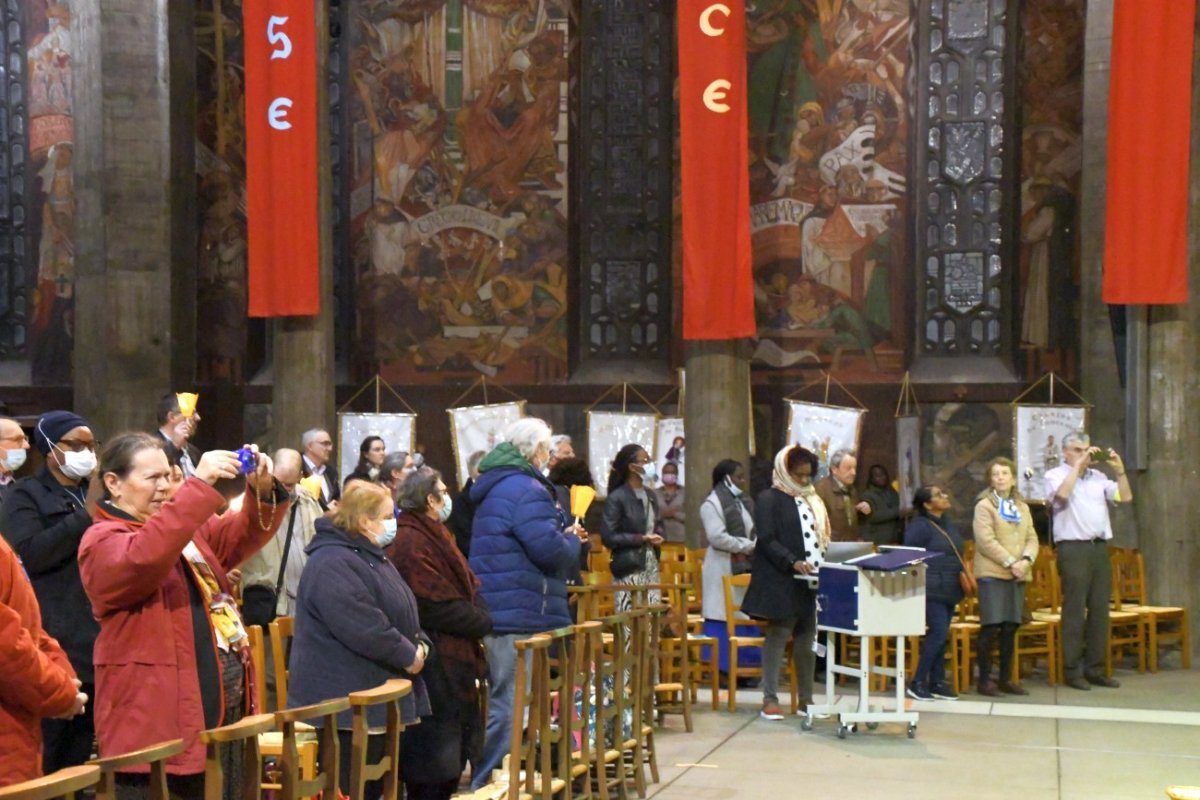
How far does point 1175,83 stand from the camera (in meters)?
12.4

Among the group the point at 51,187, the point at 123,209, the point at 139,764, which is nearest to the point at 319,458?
the point at 123,209

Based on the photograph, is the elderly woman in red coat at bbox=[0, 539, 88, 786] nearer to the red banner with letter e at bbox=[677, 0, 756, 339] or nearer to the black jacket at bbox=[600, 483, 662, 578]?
the black jacket at bbox=[600, 483, 662, 578]

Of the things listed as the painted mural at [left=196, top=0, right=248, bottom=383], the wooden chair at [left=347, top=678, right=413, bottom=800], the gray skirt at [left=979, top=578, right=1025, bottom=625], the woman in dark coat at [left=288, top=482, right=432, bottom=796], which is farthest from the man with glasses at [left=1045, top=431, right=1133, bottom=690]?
the painted mural at [left=196, top=0, right=248, bottom=383]

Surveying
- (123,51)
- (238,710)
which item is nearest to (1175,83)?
(123,51)

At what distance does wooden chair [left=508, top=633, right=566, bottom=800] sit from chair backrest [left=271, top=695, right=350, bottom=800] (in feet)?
5.38

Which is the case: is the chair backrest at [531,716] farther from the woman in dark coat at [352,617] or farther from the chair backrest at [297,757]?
the chair backrest at [297,757]

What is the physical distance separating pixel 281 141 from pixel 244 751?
31.9 feet

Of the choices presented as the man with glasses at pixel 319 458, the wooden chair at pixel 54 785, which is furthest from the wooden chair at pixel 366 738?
the man with glasses at pixel 319 458

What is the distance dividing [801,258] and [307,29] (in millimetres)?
5315

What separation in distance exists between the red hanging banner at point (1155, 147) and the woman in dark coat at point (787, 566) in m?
4.00

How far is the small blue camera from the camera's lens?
477 centimetres

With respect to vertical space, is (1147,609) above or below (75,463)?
below

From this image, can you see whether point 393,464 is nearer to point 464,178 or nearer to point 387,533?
point 387,533

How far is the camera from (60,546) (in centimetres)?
565
